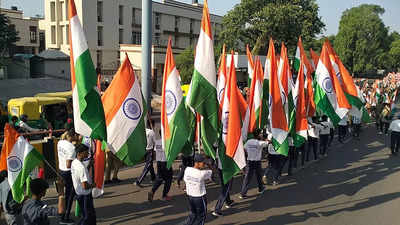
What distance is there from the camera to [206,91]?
6.94 m

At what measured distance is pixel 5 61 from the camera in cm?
2822

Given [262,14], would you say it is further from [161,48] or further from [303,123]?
[303,123]

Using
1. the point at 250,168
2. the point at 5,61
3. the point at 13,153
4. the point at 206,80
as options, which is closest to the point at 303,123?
the point at 250,168

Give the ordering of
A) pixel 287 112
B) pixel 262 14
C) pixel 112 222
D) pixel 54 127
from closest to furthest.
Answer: pixel 112 222
pixel 287 112
pixel 54 127
pixel 262 14

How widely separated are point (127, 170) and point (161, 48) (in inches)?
1021

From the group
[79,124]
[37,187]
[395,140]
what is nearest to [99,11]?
[395,140]

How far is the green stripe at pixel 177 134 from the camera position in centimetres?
689

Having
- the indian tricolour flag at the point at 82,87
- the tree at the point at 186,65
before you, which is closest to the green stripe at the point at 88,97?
the indian tricolour flag at the point at 82,87

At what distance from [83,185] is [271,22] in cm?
3014

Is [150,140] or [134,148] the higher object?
[134,148]

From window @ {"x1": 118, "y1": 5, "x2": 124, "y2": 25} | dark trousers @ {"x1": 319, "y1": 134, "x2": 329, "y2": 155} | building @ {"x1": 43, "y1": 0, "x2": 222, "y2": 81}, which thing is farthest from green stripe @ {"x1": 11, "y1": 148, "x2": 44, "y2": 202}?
window @ {"x1": 118, "y1": 5, "x2": 124, "y2": 25}

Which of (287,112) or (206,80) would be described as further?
(287,112)

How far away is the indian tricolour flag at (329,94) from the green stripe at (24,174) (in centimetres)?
718

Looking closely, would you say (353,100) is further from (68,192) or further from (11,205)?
(11,205)
